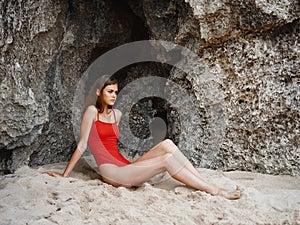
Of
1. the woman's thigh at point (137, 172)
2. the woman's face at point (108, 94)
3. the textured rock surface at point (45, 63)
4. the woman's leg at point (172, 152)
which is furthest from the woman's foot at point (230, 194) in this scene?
the textured rock surface at point (45, 63)

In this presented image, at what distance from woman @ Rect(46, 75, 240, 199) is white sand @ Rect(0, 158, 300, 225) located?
80 mm

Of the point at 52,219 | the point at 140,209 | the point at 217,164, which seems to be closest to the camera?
the point at 52,219

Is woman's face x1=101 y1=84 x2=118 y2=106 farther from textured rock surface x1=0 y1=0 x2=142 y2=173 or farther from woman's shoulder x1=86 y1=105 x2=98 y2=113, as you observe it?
textured rock surface x1=0 y1=0 x2=142 y2=173

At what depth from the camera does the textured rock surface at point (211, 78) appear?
3043 mm

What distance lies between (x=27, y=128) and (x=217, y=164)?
159 cm

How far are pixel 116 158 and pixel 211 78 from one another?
3.39 feet

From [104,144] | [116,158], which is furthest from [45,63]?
[116,158]

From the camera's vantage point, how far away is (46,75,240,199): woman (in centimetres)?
275

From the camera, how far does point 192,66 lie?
3.35 m

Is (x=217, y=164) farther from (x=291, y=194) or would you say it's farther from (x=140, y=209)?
(x=140, y=209)

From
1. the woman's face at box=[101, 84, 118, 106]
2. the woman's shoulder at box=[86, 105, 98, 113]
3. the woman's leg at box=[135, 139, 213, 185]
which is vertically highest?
the woman's face at box=[101, 84, 118, 106]

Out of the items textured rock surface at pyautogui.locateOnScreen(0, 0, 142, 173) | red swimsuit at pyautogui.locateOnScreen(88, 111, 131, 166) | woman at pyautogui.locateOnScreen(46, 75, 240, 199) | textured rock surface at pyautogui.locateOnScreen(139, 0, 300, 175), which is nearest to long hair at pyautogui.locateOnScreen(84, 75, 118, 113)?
woman at pyautogui.locateOnScreen(46, 75, 240, 199)

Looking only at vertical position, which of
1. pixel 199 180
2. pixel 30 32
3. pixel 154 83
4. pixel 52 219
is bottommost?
pixel 52 219

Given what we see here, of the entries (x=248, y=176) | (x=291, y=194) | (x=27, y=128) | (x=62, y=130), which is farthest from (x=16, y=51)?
(x=291, y=194)
